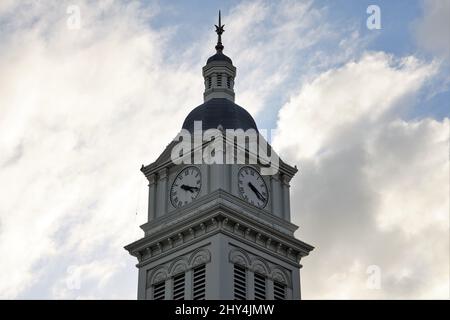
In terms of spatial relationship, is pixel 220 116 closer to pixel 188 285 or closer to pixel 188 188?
pixel 188 188

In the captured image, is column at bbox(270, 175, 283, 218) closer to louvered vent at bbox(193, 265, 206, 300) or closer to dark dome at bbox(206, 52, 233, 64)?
louvered vent at bbox(193, 265, 206, 300)

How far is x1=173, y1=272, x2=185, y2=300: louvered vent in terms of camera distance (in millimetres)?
82438

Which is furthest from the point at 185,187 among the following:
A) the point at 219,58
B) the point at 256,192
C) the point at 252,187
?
the point at 219,58

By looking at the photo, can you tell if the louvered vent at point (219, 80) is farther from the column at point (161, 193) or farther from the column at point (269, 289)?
the column at point (269, 289)

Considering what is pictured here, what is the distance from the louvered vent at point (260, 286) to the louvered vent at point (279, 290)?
1.19 meters

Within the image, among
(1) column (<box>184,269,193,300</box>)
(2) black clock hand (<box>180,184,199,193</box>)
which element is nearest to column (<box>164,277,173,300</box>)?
(1) column (<box>184,269,193,300</box>)

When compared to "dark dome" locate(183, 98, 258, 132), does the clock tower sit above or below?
below

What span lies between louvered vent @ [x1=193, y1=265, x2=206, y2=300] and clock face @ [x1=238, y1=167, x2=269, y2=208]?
7.18 meters

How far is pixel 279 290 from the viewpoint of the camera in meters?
85.3
